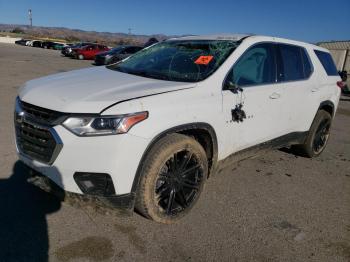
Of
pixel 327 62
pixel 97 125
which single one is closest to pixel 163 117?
pixel 97 125

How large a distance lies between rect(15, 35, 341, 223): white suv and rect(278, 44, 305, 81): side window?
1 centimetres

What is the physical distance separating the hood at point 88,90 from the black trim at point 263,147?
103 centimetres

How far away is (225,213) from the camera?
356 cm

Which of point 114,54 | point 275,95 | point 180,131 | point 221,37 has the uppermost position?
point 221,37

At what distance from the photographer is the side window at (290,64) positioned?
431 cm

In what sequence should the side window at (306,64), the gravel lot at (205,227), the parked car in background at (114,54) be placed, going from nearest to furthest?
the gravel lot at (205,227) → the side window at (306,64) → the parked car in background at (114,54)

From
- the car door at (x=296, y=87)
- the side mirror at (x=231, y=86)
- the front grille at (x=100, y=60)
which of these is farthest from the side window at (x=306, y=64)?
the front grille at (x=100, y=60)

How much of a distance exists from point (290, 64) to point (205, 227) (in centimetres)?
248

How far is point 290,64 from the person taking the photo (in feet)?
14.7

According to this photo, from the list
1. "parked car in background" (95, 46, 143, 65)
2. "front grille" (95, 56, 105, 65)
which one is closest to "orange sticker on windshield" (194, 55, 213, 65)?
"parked car in background" (95, 46, 143, 65)

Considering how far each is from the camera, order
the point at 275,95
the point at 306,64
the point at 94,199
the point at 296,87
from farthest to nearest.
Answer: the point at 306,64, the point at 296,87, the point at 275,95, the point at 94,199

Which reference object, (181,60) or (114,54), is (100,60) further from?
(181,60)

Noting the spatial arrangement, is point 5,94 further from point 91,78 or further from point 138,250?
point 138,250

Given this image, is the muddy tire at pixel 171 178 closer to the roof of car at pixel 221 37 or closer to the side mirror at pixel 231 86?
the side mirror at pixel 231 86
